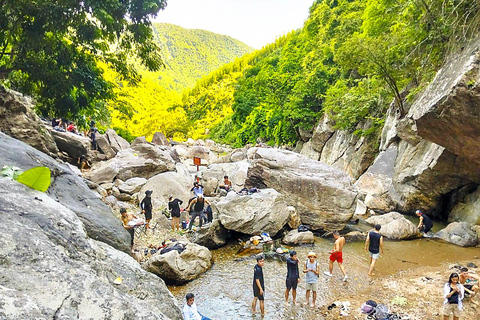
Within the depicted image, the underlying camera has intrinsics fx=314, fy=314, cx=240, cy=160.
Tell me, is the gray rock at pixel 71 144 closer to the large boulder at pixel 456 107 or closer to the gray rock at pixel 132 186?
the gray rock at pixel 132 186

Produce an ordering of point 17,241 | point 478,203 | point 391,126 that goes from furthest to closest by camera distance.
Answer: point 391,126 < point 478,203 < point 17,241

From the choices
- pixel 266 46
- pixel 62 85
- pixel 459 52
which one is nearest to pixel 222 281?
pixel 62 85

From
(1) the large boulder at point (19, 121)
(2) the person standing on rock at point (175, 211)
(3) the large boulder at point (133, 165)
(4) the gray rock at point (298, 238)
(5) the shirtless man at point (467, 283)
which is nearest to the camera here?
(5) the shirtless man at point (467, 283)

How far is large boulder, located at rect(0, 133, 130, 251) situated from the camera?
6.07m

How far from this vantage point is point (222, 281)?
398 inches

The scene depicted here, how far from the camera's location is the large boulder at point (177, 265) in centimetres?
963

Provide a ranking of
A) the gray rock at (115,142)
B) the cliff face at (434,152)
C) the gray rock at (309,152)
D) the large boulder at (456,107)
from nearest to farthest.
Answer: the large boulder at (456,107), the cliff face at (434,152), the gray rock at (115,142), the gray rock at (309,152)

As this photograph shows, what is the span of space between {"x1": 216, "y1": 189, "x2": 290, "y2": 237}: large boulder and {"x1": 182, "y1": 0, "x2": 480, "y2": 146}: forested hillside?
1006cm

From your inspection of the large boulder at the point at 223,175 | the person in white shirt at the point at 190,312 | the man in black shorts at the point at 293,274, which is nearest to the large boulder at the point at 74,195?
the person in white shirt at the point at 190,312

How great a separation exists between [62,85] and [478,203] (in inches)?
772

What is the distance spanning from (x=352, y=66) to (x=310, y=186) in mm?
11845

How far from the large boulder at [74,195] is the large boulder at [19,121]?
620 centimetres

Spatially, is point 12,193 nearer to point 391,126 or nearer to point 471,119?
point 471,119

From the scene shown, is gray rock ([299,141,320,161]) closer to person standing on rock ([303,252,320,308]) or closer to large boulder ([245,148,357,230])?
large boulder ([245,148,357,230])
